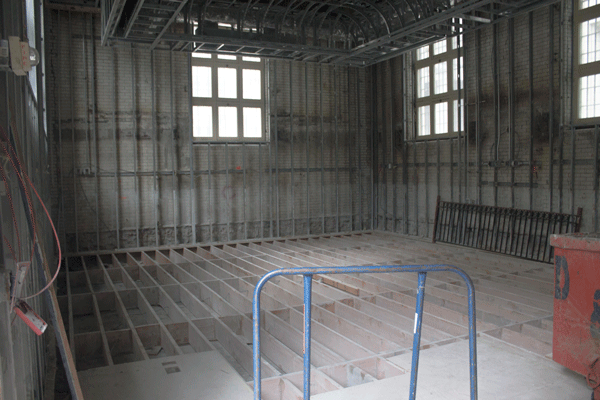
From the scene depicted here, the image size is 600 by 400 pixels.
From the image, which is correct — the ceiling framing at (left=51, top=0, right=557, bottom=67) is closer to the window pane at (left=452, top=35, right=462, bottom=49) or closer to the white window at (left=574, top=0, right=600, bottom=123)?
the window pane at (left=452, top=35, right=462, bottom=49)

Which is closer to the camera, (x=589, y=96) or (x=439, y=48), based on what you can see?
(x=589, y=96)

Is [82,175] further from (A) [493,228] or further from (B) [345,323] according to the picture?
(A) [493,228]

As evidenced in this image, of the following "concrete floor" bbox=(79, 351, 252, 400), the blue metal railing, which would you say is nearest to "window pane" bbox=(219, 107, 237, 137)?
"concrete floor" bbox=(79, 351, 252, 400)

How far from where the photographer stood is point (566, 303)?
3.50m

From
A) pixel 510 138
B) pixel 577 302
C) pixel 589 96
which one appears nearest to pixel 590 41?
pixel 589 96

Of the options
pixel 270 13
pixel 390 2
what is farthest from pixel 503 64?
pixel 270 13

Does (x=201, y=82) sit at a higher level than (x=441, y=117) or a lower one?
higher

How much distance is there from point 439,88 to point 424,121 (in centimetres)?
88

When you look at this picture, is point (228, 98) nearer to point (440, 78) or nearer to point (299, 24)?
point (299, 24)

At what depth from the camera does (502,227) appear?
9.59 meters

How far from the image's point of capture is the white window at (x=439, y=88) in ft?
34.9

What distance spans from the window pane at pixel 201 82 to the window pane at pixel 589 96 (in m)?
7.74

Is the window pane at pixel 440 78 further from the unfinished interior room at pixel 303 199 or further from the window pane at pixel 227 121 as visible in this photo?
the window pane at pixel 227 121

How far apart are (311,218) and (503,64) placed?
231 inches
